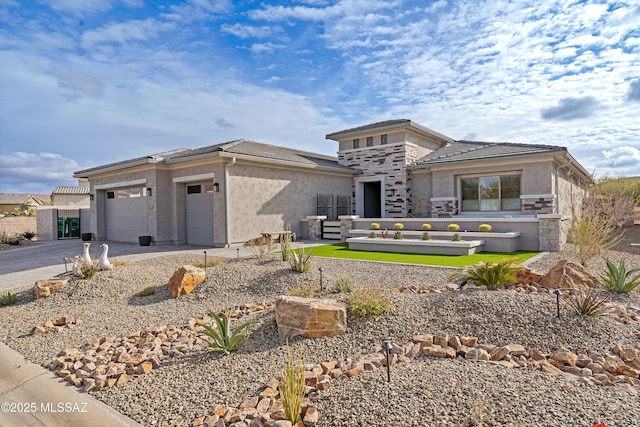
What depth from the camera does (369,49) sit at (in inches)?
443

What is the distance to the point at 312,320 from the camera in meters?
4.48

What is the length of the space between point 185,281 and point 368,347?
4308 millimetres

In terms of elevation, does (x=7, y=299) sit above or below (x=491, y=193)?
below

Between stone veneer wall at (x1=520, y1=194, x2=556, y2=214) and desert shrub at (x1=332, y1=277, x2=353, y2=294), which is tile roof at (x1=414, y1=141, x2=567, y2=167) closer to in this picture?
stone veneer wall at (x1=520, y1=194, x2=556, y2=214)

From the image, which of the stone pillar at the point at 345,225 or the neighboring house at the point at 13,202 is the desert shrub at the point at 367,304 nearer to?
the stone pillar at the point at 345,225

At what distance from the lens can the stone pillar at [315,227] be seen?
1680cm

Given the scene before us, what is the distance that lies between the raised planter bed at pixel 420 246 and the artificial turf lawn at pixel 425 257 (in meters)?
0.28

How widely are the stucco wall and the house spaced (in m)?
0.04

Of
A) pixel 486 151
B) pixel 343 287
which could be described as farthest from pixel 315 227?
pixel 343 287

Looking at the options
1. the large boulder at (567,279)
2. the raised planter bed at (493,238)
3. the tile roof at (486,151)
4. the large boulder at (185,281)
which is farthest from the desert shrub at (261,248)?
the tile roof at (486,151)

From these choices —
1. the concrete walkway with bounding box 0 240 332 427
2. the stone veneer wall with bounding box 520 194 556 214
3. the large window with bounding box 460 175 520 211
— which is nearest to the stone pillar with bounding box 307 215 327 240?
the large window with bounding box 460 175 520 211

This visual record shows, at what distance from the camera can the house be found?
1438cm

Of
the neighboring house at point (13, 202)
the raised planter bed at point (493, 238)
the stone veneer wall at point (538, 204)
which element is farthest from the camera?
the neighboring house at point (13, 202)

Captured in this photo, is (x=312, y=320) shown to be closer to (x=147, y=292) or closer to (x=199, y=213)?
(x=147, y=292)
